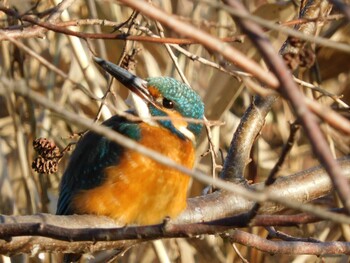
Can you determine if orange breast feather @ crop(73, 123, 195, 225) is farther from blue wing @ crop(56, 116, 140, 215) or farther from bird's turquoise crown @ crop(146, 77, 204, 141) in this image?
bird's turquoise crown @ crop(146, 77, 204, 141)

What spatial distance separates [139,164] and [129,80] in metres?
0.28

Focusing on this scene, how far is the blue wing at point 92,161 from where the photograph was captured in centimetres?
249

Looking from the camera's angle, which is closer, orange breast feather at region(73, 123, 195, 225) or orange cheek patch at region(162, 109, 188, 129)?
orange breast feather at region(73, 123, 195, 225)

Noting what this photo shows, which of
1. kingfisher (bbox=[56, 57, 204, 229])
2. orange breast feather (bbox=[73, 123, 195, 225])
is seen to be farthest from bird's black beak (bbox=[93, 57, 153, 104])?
orange breast feather (bbox=[73, 123, 195, 225])

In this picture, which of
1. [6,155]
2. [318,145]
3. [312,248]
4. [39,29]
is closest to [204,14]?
[6,155]

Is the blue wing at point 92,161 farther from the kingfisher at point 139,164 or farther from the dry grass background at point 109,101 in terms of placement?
the dry grass background at point 109,101

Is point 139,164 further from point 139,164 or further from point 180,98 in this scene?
point 180,98

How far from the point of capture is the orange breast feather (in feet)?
7.78

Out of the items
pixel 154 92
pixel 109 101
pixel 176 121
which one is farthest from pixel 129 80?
pixel 109 101

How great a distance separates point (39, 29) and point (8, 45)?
5.13 ft

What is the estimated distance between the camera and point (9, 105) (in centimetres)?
372

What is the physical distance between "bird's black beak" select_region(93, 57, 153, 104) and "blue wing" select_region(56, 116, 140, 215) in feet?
0.34

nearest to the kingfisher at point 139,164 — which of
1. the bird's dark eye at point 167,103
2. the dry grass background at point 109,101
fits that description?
the bird's dark eye at point 167,103

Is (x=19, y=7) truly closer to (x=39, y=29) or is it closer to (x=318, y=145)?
(x=39, y=29)
